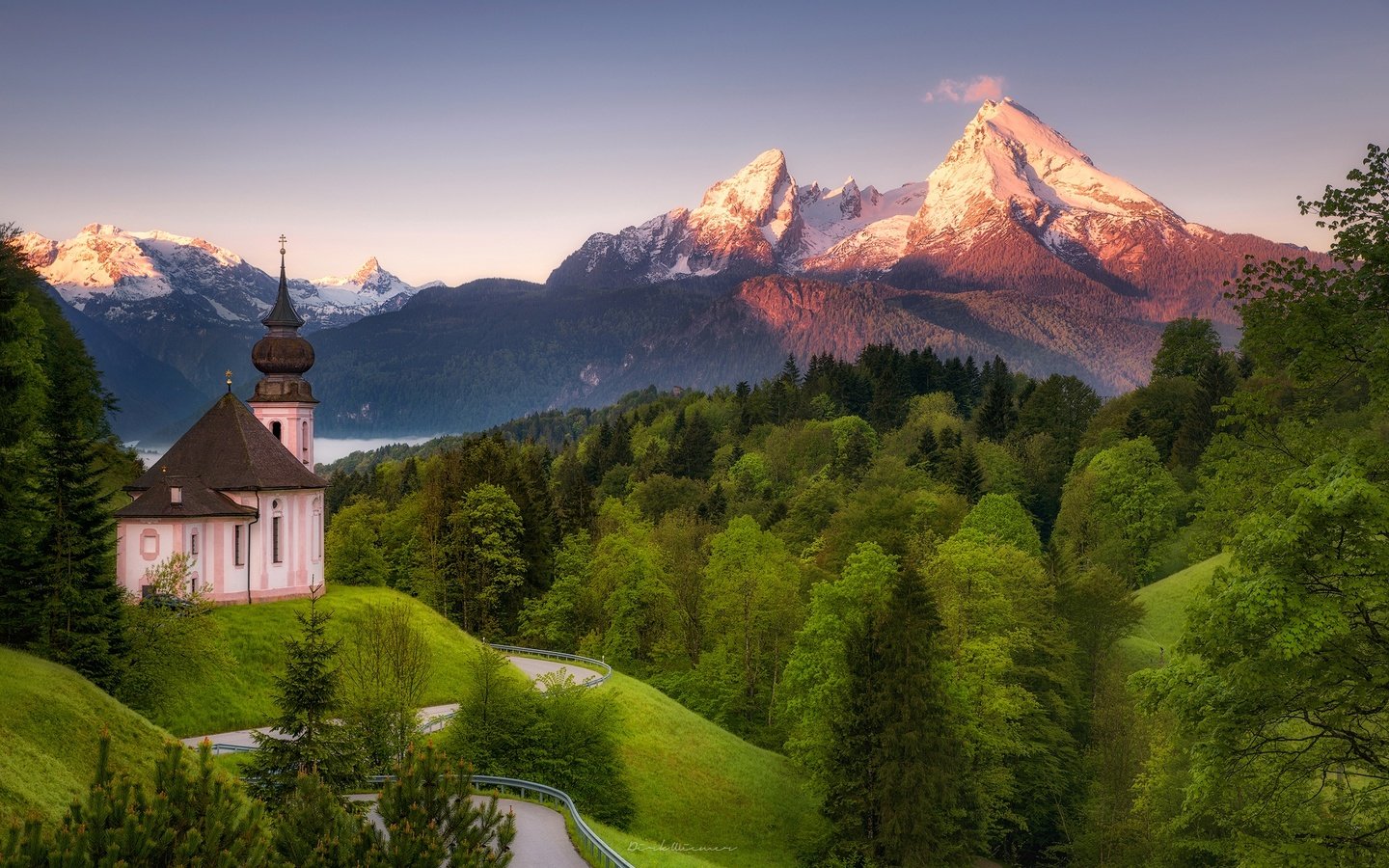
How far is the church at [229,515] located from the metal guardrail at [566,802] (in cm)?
2010

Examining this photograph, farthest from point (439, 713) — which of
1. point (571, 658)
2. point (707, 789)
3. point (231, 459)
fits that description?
point (231, 459)

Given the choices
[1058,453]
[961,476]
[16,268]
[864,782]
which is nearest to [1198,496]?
[864,782]

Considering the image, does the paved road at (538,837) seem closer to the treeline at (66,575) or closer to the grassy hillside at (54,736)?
the grassy hillside at (54,736)

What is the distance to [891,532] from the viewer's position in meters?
62.3

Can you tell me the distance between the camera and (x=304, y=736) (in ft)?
83.1

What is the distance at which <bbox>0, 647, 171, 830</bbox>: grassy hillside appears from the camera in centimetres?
2181

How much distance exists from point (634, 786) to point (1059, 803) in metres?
19.8

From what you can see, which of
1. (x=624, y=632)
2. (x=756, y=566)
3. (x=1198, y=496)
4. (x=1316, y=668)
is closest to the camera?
(x=1316, y=668)

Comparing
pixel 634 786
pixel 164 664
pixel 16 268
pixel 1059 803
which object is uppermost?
pixel 16 268

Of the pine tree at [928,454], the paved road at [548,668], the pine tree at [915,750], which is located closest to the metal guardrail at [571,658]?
the paved road at [548,668]

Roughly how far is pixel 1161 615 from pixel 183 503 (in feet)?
165

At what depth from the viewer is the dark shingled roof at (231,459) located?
4988 cm

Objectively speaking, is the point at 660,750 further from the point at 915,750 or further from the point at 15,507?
the point at 15,507

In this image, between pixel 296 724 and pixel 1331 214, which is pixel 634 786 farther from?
pixel 1331 214
